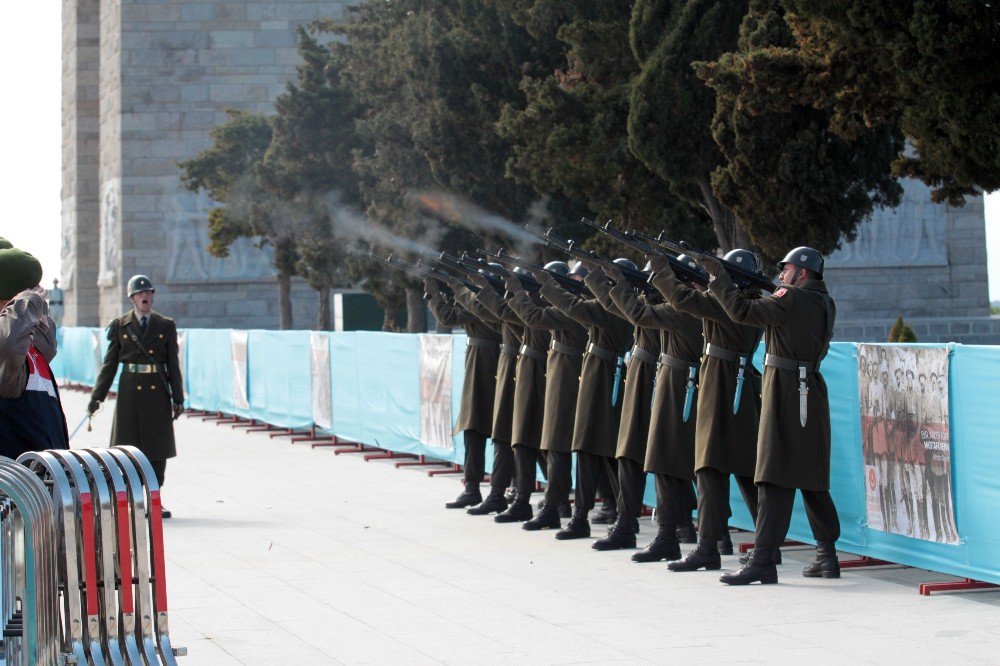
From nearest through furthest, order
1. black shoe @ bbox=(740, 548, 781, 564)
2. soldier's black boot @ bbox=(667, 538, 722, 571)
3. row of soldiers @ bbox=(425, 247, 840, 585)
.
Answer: row of soldiers @ bbox=(425, 247, 840, 585) → black shoe @ bbox=(740, 548, 781, 564) → soldier's black boot @ bbox=(667, 538, 722, 571)

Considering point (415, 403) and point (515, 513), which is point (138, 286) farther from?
point (415, 403)

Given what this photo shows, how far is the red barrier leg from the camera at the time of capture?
28.3 ft

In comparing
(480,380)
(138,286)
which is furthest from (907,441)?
(138,286)

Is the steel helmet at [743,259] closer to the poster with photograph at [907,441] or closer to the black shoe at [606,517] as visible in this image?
the poster with photograph at [907,441]

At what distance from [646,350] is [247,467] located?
308 inches

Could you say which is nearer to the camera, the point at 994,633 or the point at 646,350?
the point at 994,633

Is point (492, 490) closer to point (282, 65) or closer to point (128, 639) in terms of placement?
point (128, 639)

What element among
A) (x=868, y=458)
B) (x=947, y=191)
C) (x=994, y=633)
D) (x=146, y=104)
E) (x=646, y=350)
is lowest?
(x=994, y=633)

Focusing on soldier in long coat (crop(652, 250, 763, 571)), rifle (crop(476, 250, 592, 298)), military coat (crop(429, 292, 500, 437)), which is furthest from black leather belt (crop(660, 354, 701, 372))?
Result: military coat (crop(429, 292, 500, 437))

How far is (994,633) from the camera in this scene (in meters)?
7.54

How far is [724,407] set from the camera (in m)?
9.43

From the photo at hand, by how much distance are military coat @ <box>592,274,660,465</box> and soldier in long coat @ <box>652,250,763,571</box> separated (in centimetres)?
76

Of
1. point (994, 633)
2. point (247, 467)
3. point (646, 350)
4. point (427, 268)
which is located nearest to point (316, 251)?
point (247, 467)

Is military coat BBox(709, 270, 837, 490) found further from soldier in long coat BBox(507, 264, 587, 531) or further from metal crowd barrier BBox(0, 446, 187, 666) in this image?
metal crowd barrier BBox(0, 446, 187, 666)
